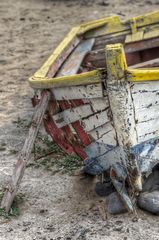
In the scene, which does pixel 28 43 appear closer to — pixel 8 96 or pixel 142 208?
pixel 8 96

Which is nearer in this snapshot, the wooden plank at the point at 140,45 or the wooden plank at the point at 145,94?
the wooden plank at the point at 145,94

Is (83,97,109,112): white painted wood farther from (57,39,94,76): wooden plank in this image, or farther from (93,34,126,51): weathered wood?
(93,34,126,51): weathered wood

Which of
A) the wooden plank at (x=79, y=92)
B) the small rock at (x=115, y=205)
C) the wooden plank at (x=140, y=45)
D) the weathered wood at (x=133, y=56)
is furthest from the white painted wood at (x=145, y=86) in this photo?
the wooden plank at (x=140, y=45)

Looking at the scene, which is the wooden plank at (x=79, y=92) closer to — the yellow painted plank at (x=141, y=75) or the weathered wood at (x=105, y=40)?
the yellow painted plank at (x=141, y=75)

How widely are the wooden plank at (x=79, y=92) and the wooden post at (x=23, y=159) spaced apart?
0.16 m

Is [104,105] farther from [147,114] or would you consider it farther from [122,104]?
[147,114]

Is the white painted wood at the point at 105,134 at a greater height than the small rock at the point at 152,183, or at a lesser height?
greater

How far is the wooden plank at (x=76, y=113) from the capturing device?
5.02m

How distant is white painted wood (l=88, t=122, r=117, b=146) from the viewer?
5.04 m

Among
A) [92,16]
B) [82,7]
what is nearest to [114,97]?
[92,16]

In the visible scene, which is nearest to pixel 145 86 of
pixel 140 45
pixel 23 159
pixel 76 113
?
pixel 76 113

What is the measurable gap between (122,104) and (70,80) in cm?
56

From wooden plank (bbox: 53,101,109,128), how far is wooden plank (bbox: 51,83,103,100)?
10cm

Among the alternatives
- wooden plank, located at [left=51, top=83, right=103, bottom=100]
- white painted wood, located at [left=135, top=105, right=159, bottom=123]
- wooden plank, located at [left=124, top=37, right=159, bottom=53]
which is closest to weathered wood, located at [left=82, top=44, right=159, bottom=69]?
wooden plank, located at [left=124, top=37, right=159, bottom=53]
